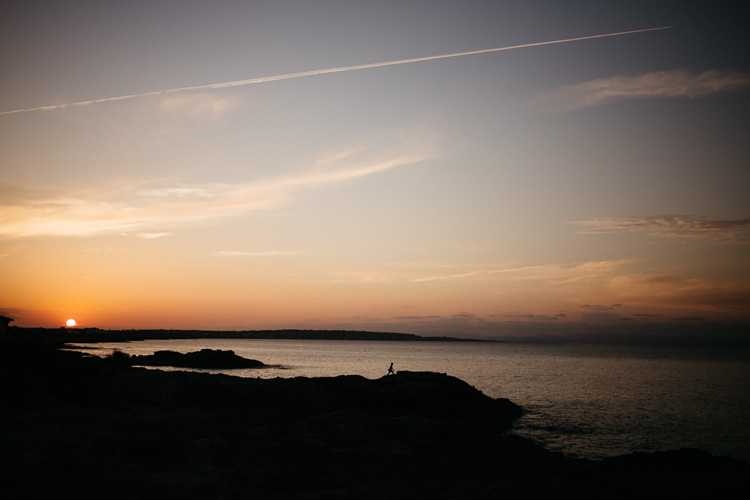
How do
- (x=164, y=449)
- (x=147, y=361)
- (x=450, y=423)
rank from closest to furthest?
1. (x=164, y=449)
2. (x=450, y=423)
3. (x=147, y=361)

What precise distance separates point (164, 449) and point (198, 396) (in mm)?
12542

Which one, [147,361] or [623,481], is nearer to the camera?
[623,481]

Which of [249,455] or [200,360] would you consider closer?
[249,455]

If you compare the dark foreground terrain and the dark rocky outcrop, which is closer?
the dark foreground terrain

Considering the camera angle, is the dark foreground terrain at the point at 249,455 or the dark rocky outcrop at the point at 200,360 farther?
the dark rocky outcrop at the point at 200,360

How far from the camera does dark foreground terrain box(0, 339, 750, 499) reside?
12367mm

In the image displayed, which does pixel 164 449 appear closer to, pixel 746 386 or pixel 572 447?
pixel 572 447

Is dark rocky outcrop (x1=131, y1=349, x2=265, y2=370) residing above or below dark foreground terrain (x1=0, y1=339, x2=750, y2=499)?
below

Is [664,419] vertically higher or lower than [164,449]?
lower

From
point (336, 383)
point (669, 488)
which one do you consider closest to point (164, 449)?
point (669, 488)

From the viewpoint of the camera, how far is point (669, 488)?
12.6 meters

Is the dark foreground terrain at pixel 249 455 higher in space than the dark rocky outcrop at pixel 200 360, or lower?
higher

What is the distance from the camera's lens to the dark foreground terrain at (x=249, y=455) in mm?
12367

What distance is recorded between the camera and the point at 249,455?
15336 mm
